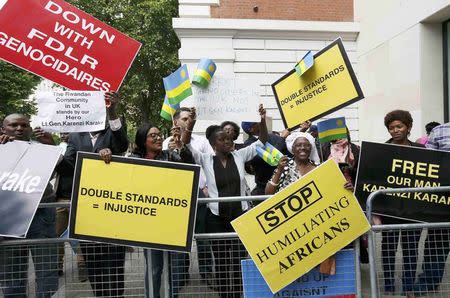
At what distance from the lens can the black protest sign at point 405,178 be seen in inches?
149

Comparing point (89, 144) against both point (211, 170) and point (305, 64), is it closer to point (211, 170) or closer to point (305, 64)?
point (211, 170)

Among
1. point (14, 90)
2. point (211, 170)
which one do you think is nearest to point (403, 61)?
point (211, 170)

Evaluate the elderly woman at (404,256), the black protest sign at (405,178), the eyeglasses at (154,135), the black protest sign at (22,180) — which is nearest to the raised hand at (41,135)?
the black protest sign at (22,180)

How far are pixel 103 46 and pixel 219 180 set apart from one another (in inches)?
65.0

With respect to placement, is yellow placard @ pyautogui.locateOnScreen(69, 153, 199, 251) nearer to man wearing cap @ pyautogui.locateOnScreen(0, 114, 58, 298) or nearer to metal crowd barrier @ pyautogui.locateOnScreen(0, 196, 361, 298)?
metal crowd barrier @ pyautogui.locateOnScreen(0, 196, 361, 298)

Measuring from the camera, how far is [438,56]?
34.1 ft

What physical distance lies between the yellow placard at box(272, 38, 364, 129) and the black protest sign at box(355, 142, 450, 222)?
30.6 inches

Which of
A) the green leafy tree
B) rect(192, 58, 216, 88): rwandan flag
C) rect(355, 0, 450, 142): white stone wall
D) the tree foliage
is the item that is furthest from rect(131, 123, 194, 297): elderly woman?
the green leafy tree

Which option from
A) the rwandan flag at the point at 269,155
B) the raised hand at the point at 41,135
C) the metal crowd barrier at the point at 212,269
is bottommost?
the metal crowd barrier at the point at 212,269

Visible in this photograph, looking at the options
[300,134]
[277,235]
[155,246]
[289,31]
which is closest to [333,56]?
[300,134]

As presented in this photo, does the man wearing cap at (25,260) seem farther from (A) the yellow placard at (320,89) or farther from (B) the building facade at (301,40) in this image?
(B) the building facade at (301,40)

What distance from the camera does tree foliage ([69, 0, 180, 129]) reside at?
20.7 metres

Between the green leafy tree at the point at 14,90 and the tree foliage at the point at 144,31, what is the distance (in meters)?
6.77

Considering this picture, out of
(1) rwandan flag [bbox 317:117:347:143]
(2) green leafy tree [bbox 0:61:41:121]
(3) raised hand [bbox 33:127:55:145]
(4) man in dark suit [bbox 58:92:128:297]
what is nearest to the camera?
(4) man in dark suit [bbox 58:92:128:297]
